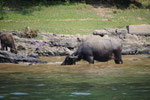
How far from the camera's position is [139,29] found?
86.8 ft

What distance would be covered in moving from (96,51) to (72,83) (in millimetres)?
5186

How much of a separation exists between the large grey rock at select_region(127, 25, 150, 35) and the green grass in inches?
70.9

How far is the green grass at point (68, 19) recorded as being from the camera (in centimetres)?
2757

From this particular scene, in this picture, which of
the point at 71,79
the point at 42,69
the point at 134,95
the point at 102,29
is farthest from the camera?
the point at 102,29

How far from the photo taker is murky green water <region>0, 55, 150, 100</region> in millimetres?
8789

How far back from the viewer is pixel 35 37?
81.1ft

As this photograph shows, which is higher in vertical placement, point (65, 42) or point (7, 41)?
point (7, 41)

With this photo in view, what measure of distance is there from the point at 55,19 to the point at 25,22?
2.76m

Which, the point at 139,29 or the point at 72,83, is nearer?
the point at 72,83

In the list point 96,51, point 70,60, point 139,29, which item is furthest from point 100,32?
point 70,60

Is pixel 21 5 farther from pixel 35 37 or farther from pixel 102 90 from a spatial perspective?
pixel 102 90

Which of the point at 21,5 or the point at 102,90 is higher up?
the point at 21,5

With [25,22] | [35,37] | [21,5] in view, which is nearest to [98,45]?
[35,37]

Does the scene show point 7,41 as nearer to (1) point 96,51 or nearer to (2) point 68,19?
(1) point 96,51
